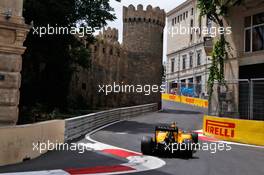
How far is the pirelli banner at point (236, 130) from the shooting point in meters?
18.2

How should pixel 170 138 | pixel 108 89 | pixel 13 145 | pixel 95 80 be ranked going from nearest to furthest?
pixel 13 145 < pixel 170 138 < pixel 95 80 < pixel 108 89

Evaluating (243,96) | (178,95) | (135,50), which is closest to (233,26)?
(243,96)

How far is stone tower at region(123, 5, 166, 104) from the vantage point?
51.9 m

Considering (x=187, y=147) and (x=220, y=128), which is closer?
(x=187, y=147)

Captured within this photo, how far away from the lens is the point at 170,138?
1285cm

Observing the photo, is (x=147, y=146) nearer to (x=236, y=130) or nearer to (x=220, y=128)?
(x=236, y=130)

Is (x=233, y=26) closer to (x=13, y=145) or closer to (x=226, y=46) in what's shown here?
(x=226, y=46)

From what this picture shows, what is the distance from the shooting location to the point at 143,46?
5181 centimetres

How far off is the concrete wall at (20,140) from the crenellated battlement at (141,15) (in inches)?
1623

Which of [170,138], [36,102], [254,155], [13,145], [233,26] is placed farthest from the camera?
[36,102]

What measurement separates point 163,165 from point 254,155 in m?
4.86

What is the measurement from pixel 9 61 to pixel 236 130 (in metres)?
11.3

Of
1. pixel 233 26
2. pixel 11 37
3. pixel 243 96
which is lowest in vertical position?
pixel 243 96

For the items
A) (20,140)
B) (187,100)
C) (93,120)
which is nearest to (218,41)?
(93,120)
